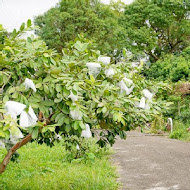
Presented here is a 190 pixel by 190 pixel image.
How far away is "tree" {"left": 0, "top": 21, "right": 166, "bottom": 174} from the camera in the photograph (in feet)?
9.53

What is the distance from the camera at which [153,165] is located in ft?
25.5

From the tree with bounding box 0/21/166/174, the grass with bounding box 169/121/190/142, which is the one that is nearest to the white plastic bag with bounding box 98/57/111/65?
the tree with bounding box 0/21/166/174

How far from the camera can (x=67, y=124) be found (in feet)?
10.1

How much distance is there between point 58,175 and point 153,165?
2.08 meters

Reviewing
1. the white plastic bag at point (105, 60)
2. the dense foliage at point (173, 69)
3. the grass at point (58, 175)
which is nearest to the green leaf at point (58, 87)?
the white plastic bag at point (105, 60)

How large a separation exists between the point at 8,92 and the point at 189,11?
24.6 metres

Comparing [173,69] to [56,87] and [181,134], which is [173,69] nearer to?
[181,134]

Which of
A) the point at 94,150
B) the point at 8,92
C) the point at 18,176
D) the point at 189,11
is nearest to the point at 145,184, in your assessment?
the point at 18,176

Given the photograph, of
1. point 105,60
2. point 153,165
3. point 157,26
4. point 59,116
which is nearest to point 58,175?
point 153,165

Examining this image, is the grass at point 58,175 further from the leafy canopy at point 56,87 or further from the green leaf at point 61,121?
the green leaf at point 61,121

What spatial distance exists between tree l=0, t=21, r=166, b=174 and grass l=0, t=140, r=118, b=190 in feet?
7.84

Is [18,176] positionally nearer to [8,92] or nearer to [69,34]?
[8,92]

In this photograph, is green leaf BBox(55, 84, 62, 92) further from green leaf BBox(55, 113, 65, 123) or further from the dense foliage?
the dense foliage

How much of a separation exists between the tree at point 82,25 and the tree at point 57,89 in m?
21.6
